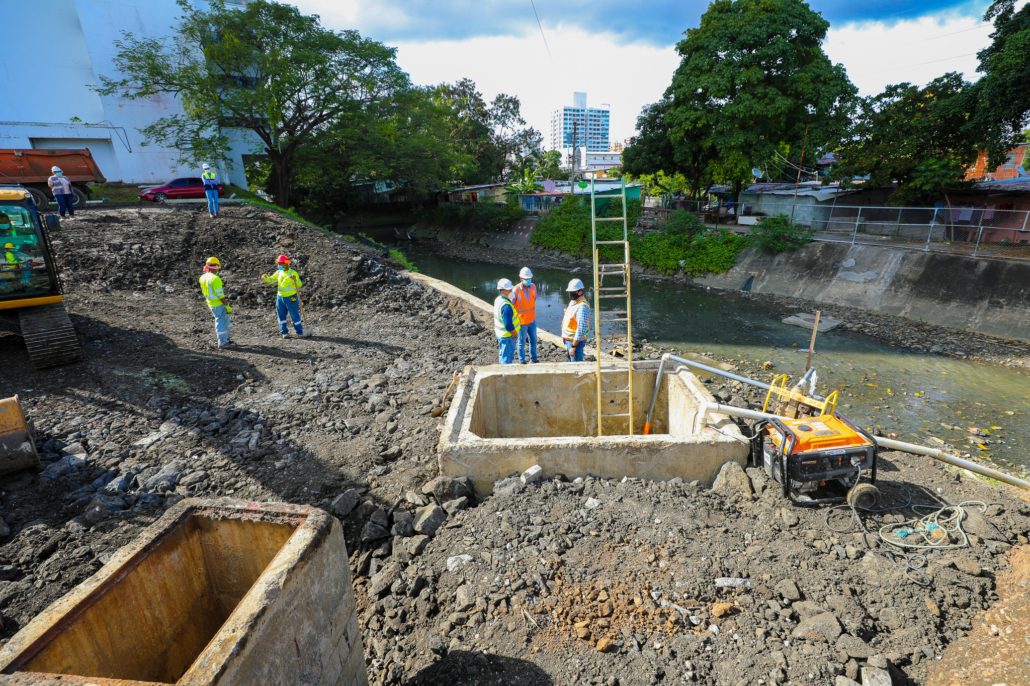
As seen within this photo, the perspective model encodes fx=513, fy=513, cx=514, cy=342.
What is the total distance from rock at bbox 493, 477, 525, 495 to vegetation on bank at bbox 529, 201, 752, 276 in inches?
525

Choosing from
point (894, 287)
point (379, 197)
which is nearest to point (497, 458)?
point (894, 287)

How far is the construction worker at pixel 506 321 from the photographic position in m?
7.76

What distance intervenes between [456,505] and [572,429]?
8.35ft

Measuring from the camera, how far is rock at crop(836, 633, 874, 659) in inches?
130

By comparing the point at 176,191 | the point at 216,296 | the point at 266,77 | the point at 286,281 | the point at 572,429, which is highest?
the point at 266,77

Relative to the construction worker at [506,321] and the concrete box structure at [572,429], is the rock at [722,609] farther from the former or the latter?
the construction worker at [506,321]

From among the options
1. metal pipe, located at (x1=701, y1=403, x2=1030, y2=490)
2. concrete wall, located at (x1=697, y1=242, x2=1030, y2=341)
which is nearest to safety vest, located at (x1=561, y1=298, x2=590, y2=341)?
metal pipe, located at (x1=701, y1=403, x2=1030, y2=490)

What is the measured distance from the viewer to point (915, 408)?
916 cm

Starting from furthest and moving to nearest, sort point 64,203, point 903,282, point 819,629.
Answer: point 903,282, point 64,203, point 819,629

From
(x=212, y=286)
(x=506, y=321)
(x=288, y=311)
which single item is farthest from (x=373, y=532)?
(x=288, y=311)

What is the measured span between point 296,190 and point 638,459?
107ft

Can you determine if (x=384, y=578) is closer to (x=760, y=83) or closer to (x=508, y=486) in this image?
(x=508, y=486)

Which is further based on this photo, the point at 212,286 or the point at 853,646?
the point at 212,286

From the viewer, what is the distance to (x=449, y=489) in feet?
16.6
